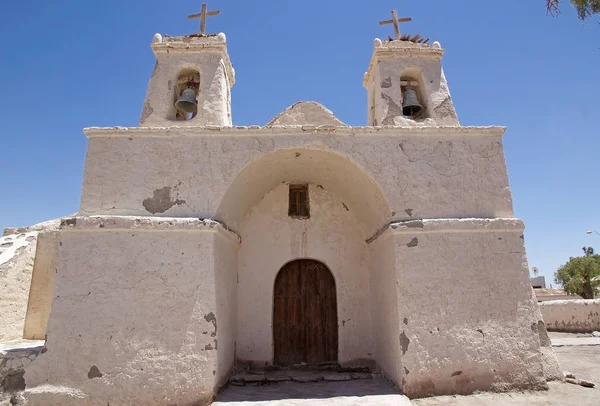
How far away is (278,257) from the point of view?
7.98 meters

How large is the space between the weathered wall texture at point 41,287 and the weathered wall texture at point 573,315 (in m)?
14.0

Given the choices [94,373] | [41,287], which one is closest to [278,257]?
[94,373]

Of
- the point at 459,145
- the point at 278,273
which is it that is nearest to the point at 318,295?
the point at 278,273

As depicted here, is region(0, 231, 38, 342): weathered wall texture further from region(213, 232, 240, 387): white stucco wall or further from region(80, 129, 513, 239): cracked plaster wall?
region(213, 232, 240, 387): white stucco wall

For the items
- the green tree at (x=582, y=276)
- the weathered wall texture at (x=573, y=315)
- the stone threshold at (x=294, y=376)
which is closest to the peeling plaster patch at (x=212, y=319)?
the stone threshold at (x=294, y=376)

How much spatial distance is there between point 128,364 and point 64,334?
98cm

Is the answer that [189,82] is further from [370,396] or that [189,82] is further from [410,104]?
[370,396]

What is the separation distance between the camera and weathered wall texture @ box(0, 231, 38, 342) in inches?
293

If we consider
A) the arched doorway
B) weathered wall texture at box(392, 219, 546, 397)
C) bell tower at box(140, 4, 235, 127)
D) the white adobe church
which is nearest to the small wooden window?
the white adobe church

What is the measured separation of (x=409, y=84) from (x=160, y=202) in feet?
17.6

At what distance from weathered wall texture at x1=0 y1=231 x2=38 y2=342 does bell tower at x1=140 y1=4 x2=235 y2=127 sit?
368 centimetres

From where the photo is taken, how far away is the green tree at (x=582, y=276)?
17.3 m

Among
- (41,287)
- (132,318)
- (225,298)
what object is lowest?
(132,318)

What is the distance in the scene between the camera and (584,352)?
841 centimetres
